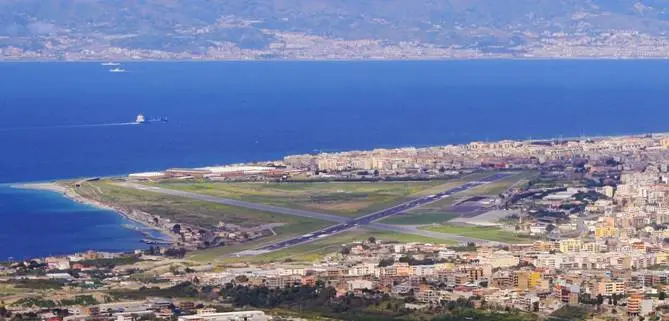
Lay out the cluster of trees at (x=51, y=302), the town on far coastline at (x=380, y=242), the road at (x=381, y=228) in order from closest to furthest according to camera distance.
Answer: the cluster of trees at (x=51, y=302) < the town on far coastline at (x=380, y=242) < the road at (x=381, y=228)

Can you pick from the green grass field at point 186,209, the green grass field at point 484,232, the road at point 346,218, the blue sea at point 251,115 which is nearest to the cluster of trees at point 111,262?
the blue sea at point 251,115

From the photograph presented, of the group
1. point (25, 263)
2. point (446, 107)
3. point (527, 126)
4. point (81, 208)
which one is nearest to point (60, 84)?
point (446, 107)

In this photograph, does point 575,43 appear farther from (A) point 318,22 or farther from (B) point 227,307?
(B) point 227,307

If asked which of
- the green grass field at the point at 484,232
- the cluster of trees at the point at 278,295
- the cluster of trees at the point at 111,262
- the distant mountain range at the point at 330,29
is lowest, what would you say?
the cluster of trees at the point at 278,295

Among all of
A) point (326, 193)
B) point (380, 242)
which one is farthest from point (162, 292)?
Answer: point (326, 193)

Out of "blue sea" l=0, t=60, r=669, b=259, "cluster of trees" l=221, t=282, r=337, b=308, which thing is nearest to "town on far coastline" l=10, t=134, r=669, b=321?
"cluster of trees" l=221, t=282, r=337, b=308

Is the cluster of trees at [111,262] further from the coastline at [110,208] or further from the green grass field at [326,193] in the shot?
the green grass field at [326,193]
